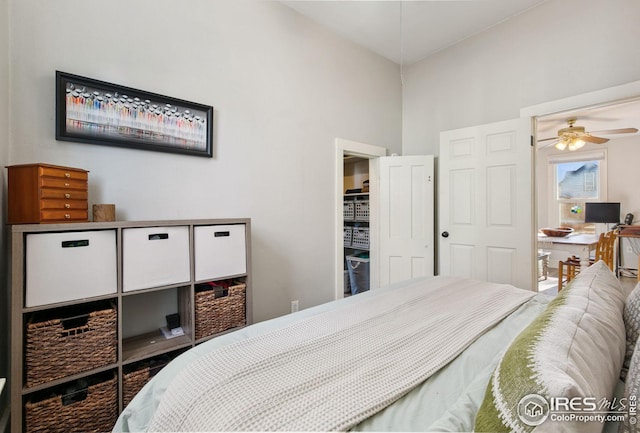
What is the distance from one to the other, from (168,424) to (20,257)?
3.49ft

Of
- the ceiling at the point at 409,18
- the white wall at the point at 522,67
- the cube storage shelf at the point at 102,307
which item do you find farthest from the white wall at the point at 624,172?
the cube storage shelf at the point at 102,307

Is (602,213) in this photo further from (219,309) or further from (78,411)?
(78,411)

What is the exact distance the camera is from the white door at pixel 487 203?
107 inches

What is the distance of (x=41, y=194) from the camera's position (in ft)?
4.35

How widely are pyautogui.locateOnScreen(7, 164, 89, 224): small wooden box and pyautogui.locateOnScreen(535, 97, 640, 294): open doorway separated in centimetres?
522

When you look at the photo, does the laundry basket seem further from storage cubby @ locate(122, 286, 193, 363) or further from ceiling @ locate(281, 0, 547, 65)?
ceiling @ locate(281, 0, 547, 65)

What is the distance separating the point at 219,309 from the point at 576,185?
765 centimetres

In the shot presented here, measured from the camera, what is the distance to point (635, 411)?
627mm

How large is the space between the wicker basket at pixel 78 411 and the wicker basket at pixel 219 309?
490mm

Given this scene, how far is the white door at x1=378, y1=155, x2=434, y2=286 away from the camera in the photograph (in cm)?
335

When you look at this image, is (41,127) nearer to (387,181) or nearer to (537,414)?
(537,414)

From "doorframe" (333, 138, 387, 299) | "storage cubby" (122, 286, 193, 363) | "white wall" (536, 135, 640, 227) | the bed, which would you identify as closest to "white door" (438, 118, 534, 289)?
"doorframe" (333, 138, 387, 299)

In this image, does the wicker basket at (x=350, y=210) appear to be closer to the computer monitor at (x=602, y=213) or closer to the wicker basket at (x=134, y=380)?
the wicker basket at (x=134, y=380)

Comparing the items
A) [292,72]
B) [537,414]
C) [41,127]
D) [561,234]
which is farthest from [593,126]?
[41,127]
